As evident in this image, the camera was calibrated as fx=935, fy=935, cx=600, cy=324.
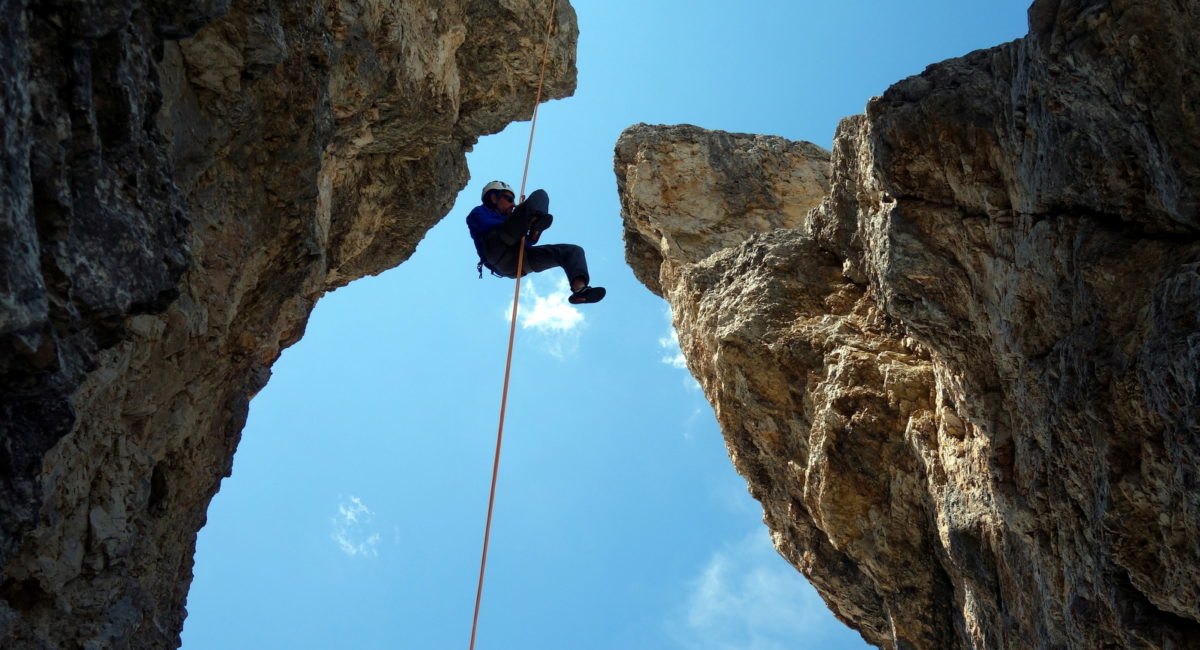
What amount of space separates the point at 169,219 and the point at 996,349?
553 centimetres

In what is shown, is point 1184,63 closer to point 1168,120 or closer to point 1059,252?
point 1168,120

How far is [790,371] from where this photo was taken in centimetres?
986

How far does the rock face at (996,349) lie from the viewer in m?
5.04

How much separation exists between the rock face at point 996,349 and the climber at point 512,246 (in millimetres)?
1818

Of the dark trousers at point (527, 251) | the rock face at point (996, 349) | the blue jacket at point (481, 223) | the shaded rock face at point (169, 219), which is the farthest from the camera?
the blue jacket at point (481, 223)

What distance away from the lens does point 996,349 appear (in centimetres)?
680

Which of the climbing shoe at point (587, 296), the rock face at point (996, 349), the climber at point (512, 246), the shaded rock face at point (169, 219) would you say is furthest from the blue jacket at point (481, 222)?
the rock face at point (996, 349)

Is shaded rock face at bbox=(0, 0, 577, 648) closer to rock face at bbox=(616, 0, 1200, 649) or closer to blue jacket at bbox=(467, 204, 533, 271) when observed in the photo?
blue jacket at bbox=(467, 204, 533, 271)

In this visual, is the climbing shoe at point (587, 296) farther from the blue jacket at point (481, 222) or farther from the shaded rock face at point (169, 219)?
the shaded rock face at point (169, 219)

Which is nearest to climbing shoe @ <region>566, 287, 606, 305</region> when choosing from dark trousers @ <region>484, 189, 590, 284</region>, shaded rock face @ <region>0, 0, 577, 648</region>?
dark trousers @ <region>484, 189, 590, 284</region>

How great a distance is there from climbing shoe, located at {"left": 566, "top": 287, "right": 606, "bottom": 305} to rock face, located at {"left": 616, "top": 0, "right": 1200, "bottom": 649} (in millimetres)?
1656

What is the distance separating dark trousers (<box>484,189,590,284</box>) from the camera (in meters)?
9.14

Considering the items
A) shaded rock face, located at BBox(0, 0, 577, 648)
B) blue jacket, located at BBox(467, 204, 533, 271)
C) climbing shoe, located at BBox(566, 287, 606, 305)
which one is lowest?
shaded rock face, located at BBox(0, 0, 577, 648)

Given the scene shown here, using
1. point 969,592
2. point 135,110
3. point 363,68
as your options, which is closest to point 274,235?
point 363,68
